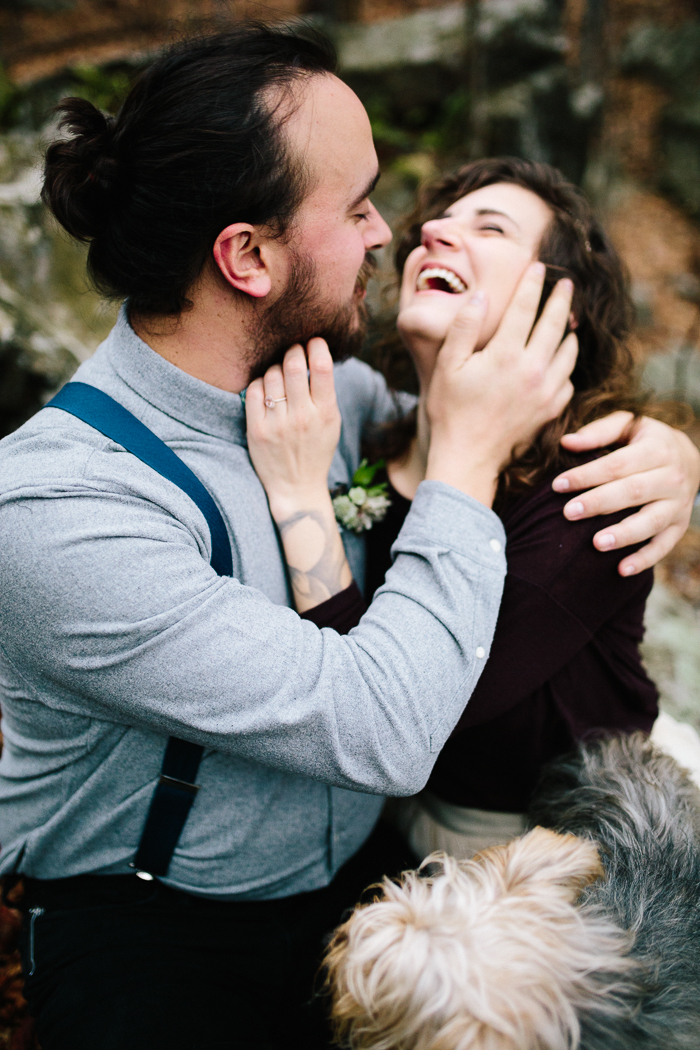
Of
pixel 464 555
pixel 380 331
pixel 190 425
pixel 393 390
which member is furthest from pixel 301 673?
pixel 380 331

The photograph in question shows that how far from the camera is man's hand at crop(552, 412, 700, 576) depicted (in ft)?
6.23

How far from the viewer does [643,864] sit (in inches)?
61.5

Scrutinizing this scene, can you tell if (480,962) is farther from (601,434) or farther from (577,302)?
(577,302)

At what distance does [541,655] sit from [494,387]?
34.1 inches

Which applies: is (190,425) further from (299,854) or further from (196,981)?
(196,981)

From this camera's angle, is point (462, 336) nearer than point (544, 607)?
No

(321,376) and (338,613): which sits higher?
(321,376)

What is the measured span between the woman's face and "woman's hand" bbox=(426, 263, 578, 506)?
0.10m

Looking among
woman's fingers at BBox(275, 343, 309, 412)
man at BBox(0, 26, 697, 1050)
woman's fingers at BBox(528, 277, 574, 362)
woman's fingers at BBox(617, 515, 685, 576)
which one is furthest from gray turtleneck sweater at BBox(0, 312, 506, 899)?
woman's fingers at BBox(528, 277, 574, 362)

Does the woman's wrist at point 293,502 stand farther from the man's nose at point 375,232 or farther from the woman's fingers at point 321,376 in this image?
the man's nose at point 375,232

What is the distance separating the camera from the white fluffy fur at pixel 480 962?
A: 3.73 ft

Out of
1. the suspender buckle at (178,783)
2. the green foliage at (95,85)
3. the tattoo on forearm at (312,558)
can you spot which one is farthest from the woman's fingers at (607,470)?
the green foliage at (95,85)

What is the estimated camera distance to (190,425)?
6.37 feet

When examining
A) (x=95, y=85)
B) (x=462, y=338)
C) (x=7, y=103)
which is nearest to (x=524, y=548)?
(x=462, y=338)
